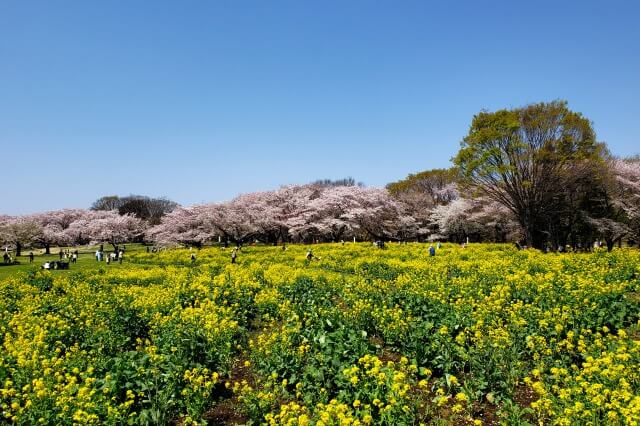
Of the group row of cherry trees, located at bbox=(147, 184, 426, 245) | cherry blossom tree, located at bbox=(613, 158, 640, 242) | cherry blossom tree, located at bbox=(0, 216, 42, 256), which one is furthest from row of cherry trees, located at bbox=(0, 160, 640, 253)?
cherry blossom tree, located at bbox=(613, 158, 640, 242)

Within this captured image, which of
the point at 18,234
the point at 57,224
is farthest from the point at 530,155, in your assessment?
the point at 57,224

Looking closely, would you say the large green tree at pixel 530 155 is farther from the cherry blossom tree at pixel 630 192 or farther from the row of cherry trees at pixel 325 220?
the row of cherry trees at pixel 325 220

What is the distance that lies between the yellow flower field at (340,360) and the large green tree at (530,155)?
24773mm

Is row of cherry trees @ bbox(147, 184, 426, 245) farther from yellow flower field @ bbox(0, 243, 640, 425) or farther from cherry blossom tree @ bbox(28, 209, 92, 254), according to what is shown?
yellow flower field @ bbox(0, 243, 640, 425)

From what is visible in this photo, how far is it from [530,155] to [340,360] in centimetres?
3653

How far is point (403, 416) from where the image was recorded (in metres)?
5.77

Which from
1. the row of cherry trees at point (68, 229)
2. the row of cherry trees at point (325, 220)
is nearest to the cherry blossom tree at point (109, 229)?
the row of cherry trees at point (68, 229)

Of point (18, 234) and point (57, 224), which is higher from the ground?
point (57, 224)

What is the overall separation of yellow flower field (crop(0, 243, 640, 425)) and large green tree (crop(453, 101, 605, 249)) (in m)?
24.8

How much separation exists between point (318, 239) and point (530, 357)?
62128 millimetres

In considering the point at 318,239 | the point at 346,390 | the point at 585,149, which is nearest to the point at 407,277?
the point at 346,390

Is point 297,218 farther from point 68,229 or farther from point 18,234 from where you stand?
point 68,229

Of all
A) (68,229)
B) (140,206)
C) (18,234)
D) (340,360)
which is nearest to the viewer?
(340,360)

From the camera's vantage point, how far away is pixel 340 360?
795 centimetres
